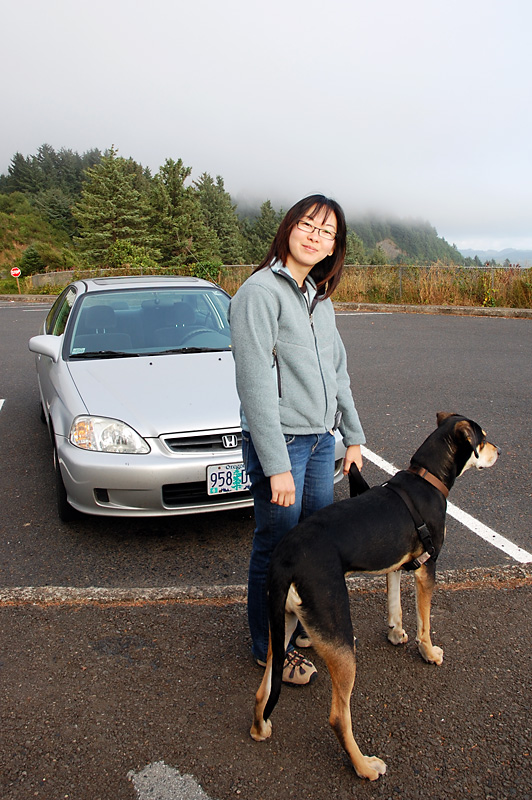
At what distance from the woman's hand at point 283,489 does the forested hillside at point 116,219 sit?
23.8 m

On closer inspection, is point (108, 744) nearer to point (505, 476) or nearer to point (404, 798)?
point (404, 798)

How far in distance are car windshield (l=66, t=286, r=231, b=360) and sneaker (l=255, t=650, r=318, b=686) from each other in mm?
2738

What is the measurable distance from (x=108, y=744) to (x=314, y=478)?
48.6 inches

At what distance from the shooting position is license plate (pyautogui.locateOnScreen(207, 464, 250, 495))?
3447mm

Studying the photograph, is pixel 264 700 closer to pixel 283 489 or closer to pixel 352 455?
pixel 283 489

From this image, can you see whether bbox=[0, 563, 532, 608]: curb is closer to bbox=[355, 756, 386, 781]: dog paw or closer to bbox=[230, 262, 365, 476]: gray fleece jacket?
bbox=[355, 756, 386, 781]: dog paw

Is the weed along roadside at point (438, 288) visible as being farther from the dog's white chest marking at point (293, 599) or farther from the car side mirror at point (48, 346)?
the dog's white chest marking at point (293, 599)

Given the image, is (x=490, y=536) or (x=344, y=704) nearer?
(x=344, y=704)

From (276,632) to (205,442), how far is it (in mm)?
1688

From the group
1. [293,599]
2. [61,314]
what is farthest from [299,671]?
[61,314]

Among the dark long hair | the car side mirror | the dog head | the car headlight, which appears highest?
the dark long hair

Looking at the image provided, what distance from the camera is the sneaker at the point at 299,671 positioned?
2447 millimetres

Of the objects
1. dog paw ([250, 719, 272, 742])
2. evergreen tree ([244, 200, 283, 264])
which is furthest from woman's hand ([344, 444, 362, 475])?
evergreen tree ([244, 200, 283, 264])

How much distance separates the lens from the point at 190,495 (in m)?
3.49
